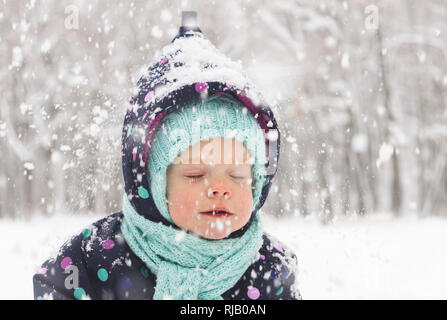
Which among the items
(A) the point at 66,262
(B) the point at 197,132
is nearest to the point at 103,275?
(A) the point at 66,262

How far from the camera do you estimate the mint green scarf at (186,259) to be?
1.31 metres

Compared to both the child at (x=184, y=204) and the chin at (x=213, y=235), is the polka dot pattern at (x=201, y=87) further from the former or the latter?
the chin at (x=213, y=235)

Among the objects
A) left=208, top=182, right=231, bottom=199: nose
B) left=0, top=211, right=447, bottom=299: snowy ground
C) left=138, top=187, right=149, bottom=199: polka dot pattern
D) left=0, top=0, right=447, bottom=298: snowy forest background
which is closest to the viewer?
left=208, top=182, right=231, bottom=199: nose

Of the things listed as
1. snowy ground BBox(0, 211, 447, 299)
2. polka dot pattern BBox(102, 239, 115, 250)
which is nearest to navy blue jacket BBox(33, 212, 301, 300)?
polka dot pattern BBox(102, 239, 115, 250)

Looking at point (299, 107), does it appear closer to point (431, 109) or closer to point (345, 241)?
point (345, 241)

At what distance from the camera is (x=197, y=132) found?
1.32 m

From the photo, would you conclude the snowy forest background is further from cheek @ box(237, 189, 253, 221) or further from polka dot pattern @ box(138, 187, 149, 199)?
cheek @ box(237, 189, 253, 221)

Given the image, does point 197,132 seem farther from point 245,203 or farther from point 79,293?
point 79,293

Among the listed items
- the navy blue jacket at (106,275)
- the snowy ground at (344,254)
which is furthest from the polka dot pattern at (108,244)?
the snowy ground at (344,254)

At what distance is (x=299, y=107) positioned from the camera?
152 inches

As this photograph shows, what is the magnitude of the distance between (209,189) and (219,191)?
28 mm

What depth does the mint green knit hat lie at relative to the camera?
4.34 ft
